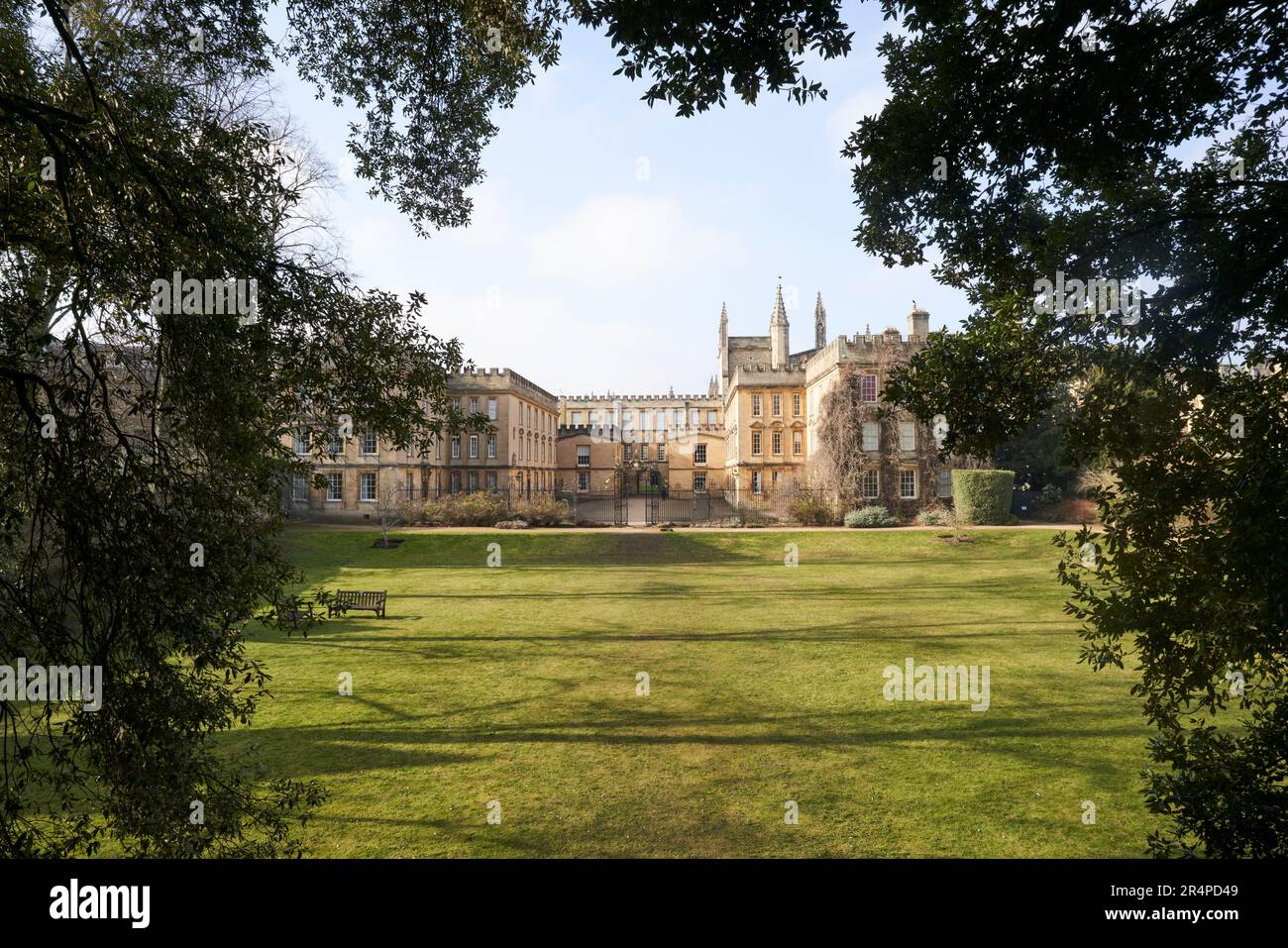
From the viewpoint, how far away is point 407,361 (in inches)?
257

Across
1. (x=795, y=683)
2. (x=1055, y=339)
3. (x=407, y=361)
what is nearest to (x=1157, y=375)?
(x=1055, y=339)

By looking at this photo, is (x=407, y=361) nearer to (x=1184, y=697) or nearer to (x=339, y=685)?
(x=1184, y=697)

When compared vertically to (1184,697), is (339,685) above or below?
below

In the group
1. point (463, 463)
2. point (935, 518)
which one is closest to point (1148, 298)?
point (935, 518)

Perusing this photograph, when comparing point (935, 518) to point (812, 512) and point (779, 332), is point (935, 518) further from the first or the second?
point (779, 332)

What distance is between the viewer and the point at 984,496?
1485 inches

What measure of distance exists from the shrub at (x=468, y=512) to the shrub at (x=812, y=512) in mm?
16157

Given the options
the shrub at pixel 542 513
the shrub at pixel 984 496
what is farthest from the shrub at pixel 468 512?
the shrub at pixel 984 496

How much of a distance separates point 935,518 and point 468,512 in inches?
979
